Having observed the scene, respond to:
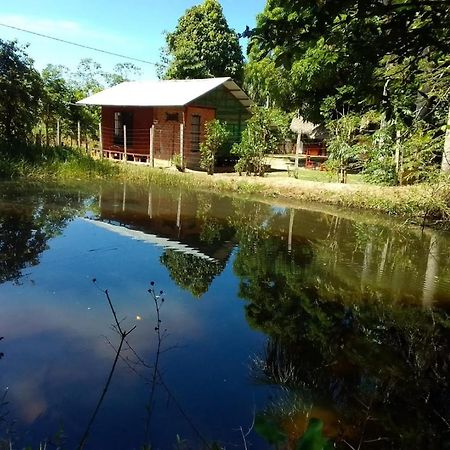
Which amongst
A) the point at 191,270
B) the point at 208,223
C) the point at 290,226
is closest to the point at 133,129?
the point at 208,223

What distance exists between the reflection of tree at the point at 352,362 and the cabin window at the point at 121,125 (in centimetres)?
1701

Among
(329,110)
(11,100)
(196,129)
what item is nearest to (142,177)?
(196,129)

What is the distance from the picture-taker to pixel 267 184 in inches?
637

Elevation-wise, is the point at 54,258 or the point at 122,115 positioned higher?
the point at 122,115

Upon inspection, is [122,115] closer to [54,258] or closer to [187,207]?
[187,207]

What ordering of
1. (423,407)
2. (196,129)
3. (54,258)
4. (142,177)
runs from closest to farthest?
(423,407), (54,258), (142,177), (196,129)

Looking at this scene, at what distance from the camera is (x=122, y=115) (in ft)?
75.5

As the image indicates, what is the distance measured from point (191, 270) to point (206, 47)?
82.2 feet

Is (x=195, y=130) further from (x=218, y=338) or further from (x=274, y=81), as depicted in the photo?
(x=218, y=338)

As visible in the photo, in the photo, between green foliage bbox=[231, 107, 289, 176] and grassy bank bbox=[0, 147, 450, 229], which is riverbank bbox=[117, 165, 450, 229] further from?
green foliage bbox=[231, 107, 289, 176]

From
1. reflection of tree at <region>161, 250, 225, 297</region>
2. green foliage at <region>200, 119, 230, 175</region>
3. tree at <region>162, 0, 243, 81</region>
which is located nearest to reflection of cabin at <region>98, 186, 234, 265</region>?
reflection of tree at <region>161, 250, 225, 297</region>

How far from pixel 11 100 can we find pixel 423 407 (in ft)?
62.0

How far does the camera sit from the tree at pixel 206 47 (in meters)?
29.4

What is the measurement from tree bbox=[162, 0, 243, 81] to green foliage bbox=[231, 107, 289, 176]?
1335 centimetres
